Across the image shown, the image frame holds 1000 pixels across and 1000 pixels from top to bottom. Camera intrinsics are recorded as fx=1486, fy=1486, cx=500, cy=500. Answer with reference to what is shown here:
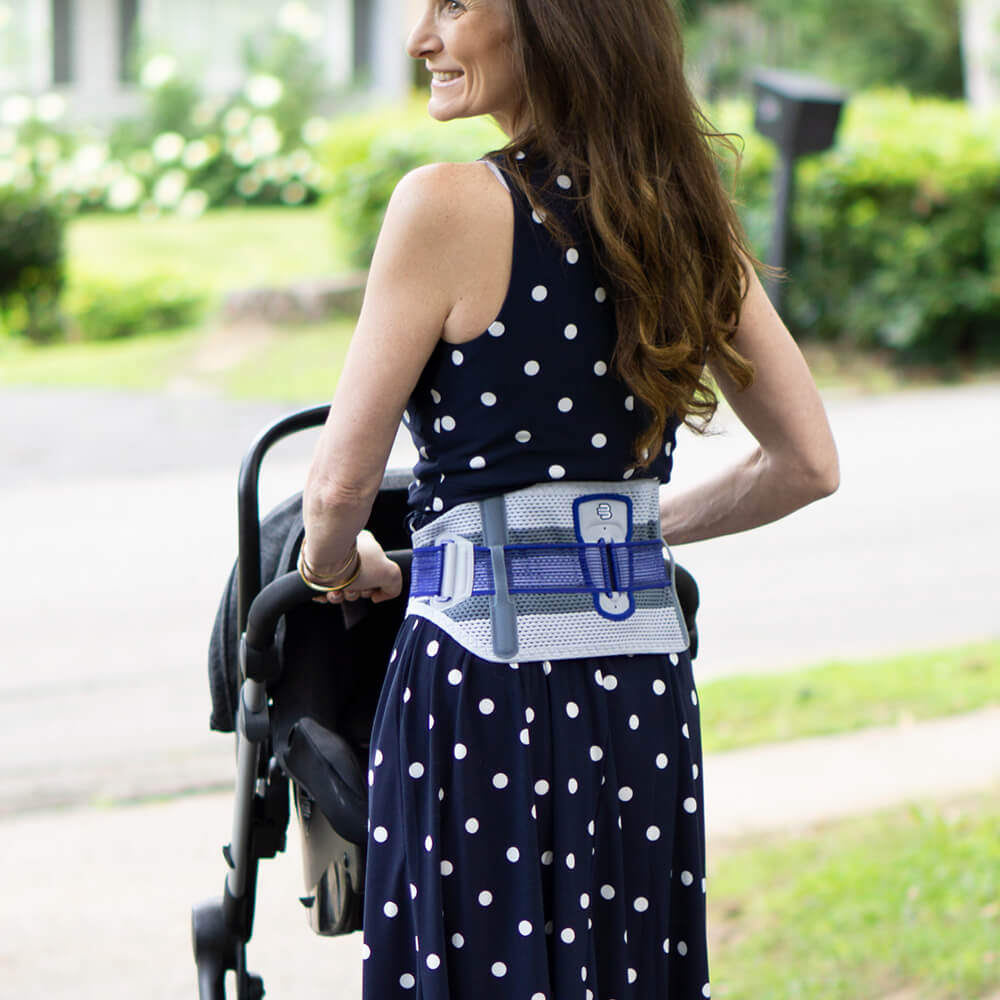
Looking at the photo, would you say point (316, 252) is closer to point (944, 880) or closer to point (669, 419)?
point (944, 880)

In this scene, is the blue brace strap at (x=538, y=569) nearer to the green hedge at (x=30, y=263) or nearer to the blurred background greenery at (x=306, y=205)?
the blurred background greenery at (x=306, y=205)

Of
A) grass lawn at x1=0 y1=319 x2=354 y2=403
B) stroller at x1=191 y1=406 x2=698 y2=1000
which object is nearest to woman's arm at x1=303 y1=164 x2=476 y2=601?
stroller at x1=191 y1=406 x2=698 y2=1000

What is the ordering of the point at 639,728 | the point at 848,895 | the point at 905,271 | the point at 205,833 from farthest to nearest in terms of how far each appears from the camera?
the point at 905,271
the point at 205,833
the point at 848,895
the point at 639,728

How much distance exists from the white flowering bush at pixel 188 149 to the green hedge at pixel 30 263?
500cm

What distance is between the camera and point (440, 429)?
1.89m

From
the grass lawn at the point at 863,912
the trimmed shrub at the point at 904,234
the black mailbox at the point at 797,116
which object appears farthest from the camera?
the trimmed shrub at the point at 904,234

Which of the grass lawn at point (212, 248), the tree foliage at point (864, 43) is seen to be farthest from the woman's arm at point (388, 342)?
the tree foliage at point (864, 43)

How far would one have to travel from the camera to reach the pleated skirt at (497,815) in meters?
1.89

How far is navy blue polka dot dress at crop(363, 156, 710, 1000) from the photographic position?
72.9 inches

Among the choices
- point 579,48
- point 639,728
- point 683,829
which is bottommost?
point 683,829

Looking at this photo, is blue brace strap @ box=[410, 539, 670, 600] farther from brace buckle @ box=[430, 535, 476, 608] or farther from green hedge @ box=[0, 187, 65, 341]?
green hedge @ box=[0, 187, 65, 341]

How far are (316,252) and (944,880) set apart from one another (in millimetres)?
16003

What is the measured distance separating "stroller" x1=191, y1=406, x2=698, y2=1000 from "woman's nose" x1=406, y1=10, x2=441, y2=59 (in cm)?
67

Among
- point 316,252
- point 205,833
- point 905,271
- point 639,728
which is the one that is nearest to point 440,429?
point 639,728
